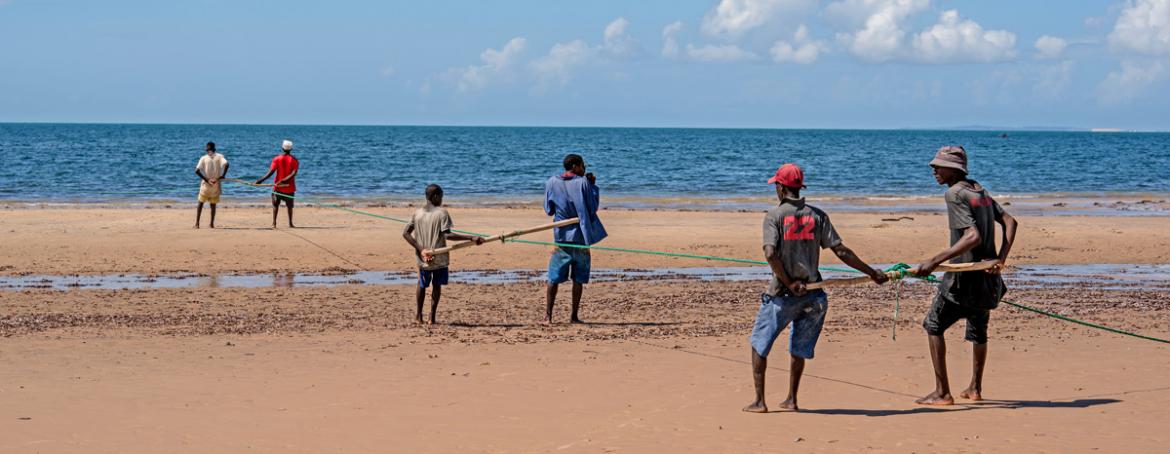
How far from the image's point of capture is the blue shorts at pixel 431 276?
34.1 feet

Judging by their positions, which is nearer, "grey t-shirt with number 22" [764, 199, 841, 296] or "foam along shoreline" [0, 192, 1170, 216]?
"grey t-shirt with number 22" [764, 199, 841, 296]

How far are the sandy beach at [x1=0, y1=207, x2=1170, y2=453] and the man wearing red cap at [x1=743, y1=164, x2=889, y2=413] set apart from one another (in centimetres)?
51

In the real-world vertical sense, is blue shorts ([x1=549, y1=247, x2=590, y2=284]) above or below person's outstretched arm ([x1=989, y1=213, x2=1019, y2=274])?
below

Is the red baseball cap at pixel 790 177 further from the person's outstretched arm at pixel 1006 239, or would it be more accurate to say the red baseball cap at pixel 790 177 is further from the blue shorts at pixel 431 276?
the blue shorts at pixel 431 276

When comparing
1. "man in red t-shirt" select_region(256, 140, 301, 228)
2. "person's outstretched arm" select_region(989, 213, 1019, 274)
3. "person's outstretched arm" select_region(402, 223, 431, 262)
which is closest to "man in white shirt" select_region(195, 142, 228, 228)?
A: "man in red t-shirt" select_region(256, 140, 301, 228)

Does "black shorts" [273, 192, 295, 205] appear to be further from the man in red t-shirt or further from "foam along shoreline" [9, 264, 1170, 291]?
"foam along shoreline" [9, 264, 1170, 291]

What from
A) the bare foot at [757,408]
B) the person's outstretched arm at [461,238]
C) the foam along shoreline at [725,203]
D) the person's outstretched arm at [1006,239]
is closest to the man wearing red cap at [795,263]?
the bare foot at [757,408]

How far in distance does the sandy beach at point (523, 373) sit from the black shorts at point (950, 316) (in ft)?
1.52

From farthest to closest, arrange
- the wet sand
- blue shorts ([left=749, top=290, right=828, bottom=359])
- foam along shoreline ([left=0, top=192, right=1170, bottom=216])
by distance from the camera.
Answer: foam along shoreline ([left=0, top=192, right=1170, bottom=216])
blue shorts ([left=749, top=290, right=828, bottom=359])
the wet sand

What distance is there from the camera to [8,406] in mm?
7141

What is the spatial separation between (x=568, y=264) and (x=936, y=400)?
380 cm

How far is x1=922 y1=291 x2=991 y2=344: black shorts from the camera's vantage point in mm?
7109

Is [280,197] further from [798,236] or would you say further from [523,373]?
[798,236]

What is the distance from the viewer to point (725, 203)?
31438 mm
